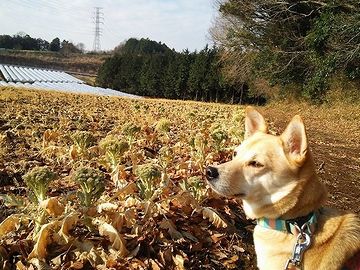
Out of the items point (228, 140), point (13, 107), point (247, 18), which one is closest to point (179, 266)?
point (228, 140)

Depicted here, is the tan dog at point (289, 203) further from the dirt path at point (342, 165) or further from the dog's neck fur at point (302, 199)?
the dirt path at point (342, 165)

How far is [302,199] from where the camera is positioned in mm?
2916

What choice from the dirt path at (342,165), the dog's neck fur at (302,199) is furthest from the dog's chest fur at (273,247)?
the dirt path at (342,165)

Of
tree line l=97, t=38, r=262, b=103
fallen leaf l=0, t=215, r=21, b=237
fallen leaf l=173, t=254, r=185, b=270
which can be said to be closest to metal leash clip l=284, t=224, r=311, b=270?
fallen leaf l=173, t=254, r=185, b=270

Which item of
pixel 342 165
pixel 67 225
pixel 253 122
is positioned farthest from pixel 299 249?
pixel 342 165

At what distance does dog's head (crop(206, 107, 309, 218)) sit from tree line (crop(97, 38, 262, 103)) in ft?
127

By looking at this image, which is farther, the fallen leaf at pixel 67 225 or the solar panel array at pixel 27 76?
the solar panel array at pixel 27 76

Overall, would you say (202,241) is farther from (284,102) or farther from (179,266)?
(284,102)

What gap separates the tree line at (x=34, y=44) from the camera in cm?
11800

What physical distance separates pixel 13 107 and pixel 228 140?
7.93 metres

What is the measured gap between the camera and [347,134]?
16125 millimetres

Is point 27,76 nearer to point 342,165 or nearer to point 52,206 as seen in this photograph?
point 342,165

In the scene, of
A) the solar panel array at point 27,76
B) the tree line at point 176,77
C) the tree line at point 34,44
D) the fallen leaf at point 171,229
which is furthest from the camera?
the tree line at point 34,44

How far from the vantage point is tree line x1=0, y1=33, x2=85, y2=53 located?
118000 millimetres
